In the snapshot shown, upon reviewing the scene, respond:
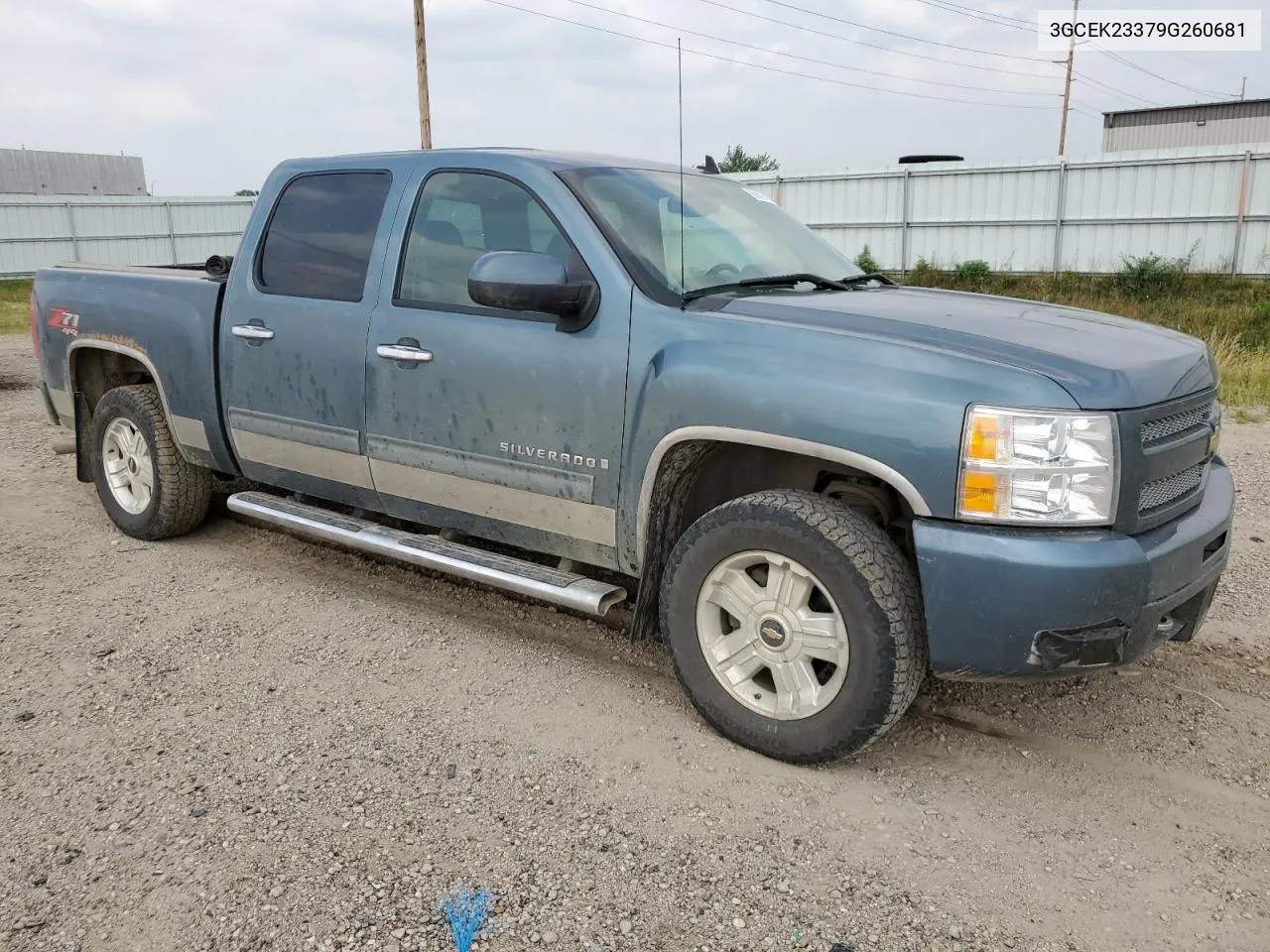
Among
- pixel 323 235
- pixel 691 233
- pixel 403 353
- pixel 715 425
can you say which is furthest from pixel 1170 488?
pixel 323 235

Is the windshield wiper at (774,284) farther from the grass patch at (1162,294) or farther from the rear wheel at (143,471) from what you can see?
the grass patch at (1162,294)

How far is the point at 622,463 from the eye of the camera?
10.9 ft

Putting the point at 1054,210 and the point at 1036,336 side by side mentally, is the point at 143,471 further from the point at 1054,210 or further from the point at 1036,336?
the point at 1054,210

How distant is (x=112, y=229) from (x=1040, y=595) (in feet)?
92.5

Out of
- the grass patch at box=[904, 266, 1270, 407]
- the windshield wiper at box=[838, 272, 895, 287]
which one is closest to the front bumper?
the windshield wiper at box=[838, 272, 895, 287]

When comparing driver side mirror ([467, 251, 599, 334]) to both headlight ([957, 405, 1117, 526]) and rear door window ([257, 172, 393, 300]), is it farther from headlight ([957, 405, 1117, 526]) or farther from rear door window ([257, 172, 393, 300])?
headlight ([957, 405, 1117, 526])

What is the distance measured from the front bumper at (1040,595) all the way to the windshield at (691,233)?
4.26 feet

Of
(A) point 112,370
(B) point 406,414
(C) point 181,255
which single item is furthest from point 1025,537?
(C) point 181,255

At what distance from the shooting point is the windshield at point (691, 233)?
3.48 m

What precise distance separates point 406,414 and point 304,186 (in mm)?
1353

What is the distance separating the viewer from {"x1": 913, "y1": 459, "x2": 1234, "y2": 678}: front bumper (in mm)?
2633

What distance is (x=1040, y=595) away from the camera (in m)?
2.63

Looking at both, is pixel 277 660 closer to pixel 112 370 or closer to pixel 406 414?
pixel 406 414

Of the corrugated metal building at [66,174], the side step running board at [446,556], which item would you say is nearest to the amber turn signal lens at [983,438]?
the side step running board at [446,556]
